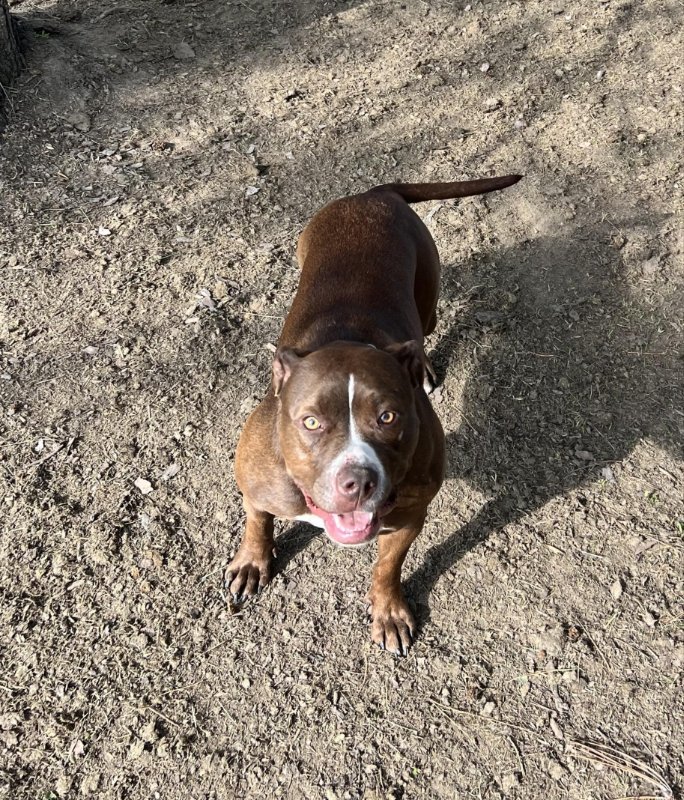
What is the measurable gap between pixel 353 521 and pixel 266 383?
1.99m

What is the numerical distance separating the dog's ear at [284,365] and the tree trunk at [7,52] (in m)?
4.69

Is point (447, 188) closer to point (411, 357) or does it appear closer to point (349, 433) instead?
point (411, 357)

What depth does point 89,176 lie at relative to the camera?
5.93m

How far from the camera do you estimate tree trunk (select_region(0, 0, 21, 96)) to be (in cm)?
608

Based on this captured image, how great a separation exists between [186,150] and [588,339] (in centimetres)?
380

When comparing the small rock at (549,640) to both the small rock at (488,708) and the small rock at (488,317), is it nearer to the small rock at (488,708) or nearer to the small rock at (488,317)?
the small rock at (488,708)

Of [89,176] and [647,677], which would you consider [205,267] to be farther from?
[647,677]

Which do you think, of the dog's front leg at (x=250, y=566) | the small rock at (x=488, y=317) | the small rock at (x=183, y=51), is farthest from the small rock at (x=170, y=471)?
the small rock at (x=183, y=51)

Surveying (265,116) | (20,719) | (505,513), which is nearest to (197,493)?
(20,719)

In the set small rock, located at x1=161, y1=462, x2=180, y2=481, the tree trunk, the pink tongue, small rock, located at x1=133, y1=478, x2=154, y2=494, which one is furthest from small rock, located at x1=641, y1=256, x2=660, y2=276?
the tree trunk

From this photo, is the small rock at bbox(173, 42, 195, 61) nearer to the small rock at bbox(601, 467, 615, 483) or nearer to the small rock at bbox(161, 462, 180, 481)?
the small rock at bbox(161, 462, 180, 481)

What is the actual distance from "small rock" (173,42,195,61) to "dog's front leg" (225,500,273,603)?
17.1ft

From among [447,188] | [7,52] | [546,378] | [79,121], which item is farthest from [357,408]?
[7,52]

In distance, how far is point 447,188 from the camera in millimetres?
4414
